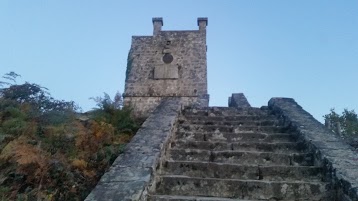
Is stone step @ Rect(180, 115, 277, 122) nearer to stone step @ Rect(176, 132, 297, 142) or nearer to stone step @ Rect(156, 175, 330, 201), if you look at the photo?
stone step @ Rect(176, 132, 297, 142)

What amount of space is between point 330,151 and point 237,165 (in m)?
1.27

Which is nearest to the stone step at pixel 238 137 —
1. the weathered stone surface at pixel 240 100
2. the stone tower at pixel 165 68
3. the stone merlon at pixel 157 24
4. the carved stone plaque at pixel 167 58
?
the weathered stone surface at pixel 240 100

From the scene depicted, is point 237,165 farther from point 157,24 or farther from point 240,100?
point 157,24

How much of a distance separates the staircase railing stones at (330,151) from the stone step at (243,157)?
236 mm

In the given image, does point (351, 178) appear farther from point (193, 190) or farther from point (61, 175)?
point (61, 175)

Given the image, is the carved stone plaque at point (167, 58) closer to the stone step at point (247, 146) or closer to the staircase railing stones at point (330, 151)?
the staircase railing stones at point (330, 151)

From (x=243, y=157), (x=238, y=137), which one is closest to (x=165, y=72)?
(x=238, y=137)

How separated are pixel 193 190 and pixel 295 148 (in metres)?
2.01

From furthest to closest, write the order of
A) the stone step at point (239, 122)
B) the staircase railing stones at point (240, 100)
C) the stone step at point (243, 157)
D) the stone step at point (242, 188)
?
the staircase railing stones at point (240, 100)
the stone step at point (239, 122)
the stone step at point (243, 157)
the stone step at point (242, 188)

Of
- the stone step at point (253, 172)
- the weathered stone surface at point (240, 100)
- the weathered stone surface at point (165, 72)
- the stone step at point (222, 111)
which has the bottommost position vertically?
the stone step at point (253, 172)

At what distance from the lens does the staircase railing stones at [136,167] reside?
3041 millimetres

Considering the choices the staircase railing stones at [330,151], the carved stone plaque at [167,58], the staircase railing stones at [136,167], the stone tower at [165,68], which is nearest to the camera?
the staircase railing stones at [136,167]

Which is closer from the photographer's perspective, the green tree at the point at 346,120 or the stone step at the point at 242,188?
the stone step at the point at 242,188

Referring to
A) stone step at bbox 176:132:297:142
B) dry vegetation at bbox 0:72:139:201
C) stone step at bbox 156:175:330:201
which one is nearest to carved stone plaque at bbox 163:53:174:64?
dry vegetation at bbox 0:72:139:201
